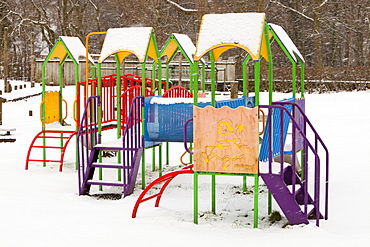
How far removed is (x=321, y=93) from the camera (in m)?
27.3

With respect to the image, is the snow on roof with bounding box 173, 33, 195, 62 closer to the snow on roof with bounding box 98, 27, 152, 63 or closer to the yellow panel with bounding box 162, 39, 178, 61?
the yellow panel with bounding box 162, 39, 178, 61

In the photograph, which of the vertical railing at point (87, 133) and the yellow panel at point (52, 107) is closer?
the vertical railing at point (87, 133)

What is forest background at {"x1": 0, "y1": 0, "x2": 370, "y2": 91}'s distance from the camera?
2786 cm

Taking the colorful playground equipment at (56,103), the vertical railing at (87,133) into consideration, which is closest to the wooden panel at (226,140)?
the vertical railing at (87,133)

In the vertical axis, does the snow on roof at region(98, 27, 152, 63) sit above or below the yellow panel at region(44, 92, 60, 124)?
above

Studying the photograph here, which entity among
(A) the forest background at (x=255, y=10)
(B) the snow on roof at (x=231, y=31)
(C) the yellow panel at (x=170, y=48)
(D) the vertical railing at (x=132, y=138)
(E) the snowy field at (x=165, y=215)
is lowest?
(E) the snowy field at (x=165, y=215)

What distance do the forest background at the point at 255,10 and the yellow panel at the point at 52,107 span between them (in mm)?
13069

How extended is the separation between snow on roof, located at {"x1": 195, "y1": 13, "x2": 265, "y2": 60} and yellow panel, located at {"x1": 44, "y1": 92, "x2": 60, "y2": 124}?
5578 mm

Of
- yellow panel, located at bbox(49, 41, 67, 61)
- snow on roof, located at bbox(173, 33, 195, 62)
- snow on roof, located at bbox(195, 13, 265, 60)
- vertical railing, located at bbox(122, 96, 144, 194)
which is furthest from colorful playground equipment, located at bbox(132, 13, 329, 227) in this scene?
yellow panel, located at bbox(49, 41, 67, 61)

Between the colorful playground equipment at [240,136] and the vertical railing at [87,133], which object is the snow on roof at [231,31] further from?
the vertical railing at [87,133]

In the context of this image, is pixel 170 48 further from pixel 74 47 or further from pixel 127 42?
pixel 127 42

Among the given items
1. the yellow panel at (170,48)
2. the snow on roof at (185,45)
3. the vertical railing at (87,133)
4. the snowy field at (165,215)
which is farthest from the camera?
the yellow panel at (170,48)

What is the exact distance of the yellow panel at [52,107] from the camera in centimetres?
1162

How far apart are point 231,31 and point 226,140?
129cm
